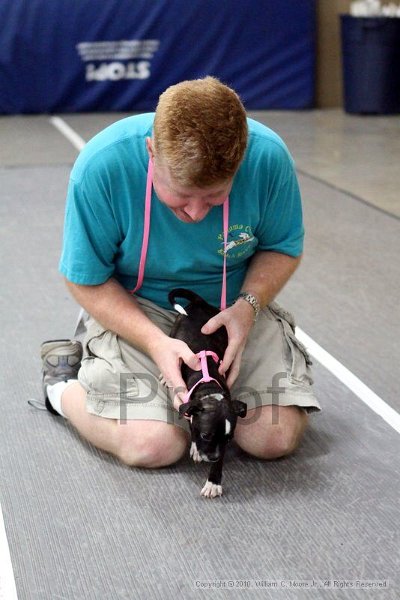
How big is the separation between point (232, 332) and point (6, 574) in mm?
755

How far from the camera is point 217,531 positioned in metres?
2.05

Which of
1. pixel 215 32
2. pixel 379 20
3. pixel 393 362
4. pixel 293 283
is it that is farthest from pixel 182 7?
pixel 393 362

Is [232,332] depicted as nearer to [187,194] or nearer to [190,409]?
[190,409]

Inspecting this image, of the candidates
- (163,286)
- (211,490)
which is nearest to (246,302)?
(163,286)

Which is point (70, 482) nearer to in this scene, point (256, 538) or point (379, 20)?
point (256, 538)

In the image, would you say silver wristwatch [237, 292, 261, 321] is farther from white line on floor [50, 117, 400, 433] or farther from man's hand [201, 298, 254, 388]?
white line on floor [50, 117, 400, 433]

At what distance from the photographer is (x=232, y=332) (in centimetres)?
224

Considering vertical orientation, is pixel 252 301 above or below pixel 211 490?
above

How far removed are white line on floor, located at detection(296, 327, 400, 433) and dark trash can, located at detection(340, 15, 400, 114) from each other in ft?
15.8

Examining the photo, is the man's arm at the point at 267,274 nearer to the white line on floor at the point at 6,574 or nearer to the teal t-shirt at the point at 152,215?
the teal t-shirt at the point at 152,215

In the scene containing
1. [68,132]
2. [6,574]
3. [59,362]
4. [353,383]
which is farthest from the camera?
[68,132]

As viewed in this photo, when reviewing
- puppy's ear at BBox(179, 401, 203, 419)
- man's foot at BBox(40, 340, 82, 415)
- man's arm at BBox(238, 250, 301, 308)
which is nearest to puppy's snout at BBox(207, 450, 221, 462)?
puppy's ear at BBox(179, 401, 203, 419)

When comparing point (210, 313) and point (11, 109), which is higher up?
point (210, 313)

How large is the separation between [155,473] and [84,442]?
Result: 0.26 m
